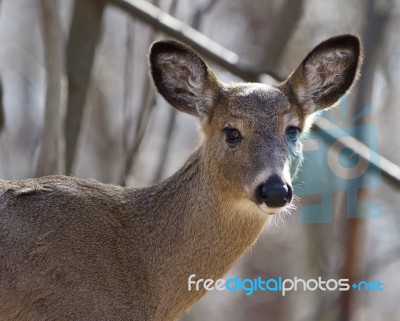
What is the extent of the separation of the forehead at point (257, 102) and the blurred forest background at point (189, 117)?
1.61 m

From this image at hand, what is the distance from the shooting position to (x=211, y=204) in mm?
7777

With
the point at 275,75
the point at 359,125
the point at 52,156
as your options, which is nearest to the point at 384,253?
the point at 359,125

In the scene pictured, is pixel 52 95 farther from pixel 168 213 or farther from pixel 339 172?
pixel 339 172

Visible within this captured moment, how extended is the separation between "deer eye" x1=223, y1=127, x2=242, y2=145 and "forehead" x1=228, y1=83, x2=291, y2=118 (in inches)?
5.1

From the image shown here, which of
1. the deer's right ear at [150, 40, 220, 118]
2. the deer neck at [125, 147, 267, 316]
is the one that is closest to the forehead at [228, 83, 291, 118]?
the deer's right ear at [150, 40, 220, 118]

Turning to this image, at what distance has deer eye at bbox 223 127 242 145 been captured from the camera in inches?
301

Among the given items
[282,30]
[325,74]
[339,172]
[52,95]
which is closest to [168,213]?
[325,74]

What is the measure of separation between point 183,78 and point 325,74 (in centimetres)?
120

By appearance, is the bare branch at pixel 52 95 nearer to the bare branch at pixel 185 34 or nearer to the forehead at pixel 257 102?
the bare branch at pixel 185 34

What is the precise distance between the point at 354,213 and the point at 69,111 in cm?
446

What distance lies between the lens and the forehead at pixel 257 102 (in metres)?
7.73

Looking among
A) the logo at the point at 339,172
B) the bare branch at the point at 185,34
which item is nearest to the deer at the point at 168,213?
the logo at the point at 339,172

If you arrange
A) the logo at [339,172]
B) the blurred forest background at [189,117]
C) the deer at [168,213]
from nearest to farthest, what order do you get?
the deer at [168,213], the logo at [339,172], the blurred forest background at [189,117]

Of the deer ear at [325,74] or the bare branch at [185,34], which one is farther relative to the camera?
the bare branch at [185,34]
